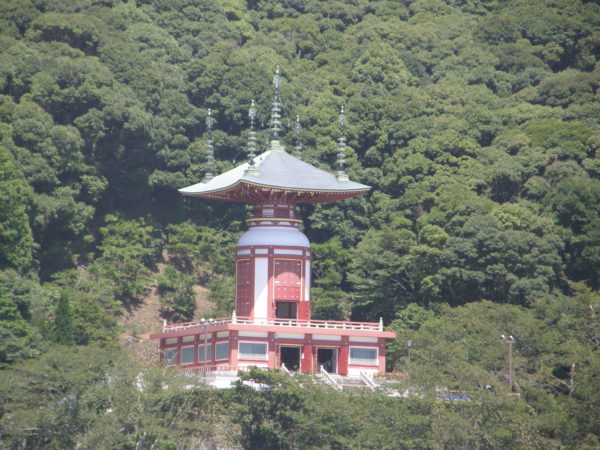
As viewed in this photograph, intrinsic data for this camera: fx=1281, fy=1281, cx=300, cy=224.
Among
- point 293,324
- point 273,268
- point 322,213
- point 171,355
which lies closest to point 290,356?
point 293,324

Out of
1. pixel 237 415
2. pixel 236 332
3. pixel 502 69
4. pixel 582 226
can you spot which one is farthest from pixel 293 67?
pixel 237 415

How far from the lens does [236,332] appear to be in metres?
56.6

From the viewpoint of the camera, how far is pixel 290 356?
194ft

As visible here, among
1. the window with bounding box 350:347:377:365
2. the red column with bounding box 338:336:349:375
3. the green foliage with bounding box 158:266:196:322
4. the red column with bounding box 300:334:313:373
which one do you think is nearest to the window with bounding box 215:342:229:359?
the red column with bounding box 300:334:313:373

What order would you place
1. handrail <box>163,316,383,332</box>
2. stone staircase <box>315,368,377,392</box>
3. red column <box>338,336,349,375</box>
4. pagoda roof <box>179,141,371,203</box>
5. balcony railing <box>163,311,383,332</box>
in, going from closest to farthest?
stone staircase <box>315,368,377,392</box> → balcony railing <box>163,311,383,332</box> → handrail <box>163,316,383,332</box> → red column <box>338,336,349,375</box> → pagoda roof <box>179,141,371,203</box>

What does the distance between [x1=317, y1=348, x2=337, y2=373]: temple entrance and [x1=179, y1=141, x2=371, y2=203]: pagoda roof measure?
738 centimetres

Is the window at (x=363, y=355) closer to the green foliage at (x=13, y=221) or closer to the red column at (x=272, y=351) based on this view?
the red column at (x=272, y=351)

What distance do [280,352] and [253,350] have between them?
187cm

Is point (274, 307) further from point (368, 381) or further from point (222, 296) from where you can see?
point (222, 296)

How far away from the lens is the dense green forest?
48.8 m

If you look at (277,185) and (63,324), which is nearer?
(63,324)

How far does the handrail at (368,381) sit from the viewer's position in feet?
177

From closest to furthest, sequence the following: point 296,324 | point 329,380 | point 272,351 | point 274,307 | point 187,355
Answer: point 329,380
point 272,351
point 296,324
point 274,307
point 187,355

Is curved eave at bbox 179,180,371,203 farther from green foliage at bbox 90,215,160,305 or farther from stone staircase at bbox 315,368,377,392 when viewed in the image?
stone staircase at bbox 315,368,377,392
